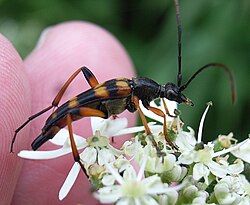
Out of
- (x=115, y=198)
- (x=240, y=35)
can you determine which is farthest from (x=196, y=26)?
(x=115, y=198)

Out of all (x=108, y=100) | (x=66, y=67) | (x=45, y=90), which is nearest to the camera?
(x=108, y=100)

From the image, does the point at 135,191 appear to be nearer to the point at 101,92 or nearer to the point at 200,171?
the point at 200,171

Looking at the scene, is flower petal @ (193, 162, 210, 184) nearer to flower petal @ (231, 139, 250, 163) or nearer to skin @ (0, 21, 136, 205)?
flower petal @ (231, 139, 250, 163)

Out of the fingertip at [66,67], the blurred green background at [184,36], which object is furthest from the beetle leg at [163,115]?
the blurred green background at [184,36]

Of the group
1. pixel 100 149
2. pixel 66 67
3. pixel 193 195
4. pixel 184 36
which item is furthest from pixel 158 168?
pixel 184 36

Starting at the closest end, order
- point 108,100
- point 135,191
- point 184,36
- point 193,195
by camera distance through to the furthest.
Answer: point 135,191 → point 193,195 → point 108,100 → point 184,36

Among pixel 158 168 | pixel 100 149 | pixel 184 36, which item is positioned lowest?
pixel 158 168

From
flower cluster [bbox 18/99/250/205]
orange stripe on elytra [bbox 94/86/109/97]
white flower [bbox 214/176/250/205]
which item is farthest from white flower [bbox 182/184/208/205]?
orange stripe on elytra [bbox 94/86/109/97]

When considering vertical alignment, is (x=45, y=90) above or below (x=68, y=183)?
above

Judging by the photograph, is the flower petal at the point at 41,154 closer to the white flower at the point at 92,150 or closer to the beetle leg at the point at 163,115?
the white flower at the point at 92,150
